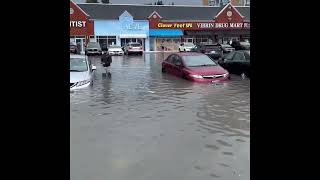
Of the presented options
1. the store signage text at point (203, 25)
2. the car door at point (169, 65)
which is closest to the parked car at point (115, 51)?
the store signage text at point (203, 25)

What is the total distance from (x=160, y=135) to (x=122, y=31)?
56.4 metres

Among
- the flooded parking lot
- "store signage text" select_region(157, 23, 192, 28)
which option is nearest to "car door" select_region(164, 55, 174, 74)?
the flooded parking lot

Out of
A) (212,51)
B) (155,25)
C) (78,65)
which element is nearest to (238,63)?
(78,65)

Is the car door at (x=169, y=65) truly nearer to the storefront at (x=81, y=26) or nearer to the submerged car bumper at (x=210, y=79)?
the submerged car bumper at (x=210, y=79)

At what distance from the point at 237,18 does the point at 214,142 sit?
211 ft

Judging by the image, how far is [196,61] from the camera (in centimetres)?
1828

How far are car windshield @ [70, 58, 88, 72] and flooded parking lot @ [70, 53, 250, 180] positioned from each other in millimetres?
1622

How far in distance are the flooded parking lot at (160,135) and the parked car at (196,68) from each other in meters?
2.14

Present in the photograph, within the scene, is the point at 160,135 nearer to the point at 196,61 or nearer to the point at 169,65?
the point at 196,61

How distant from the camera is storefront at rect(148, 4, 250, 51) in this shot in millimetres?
64688

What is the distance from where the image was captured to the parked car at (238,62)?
18.0 metres
